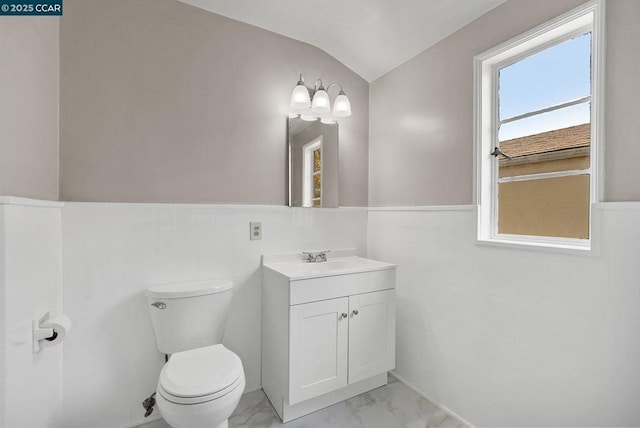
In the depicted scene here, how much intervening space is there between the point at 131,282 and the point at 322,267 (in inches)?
44.4

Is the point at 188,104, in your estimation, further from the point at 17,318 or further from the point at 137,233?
the point at 17,318

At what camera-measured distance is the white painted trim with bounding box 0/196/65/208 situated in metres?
0.97

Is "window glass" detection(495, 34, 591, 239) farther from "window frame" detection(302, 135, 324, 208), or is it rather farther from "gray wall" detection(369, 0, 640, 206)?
"window frame" detection(302, 135, 324, 208)

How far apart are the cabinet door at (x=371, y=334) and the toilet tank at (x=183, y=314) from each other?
81 centimetres

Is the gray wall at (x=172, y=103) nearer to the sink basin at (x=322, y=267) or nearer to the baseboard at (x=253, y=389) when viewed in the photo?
the sink basin at (x=322, y=267)

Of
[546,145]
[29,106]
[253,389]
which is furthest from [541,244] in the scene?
[29,106]

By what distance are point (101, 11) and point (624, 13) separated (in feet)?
7.91

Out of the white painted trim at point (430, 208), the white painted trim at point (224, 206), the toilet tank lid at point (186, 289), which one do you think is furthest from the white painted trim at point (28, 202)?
the white painted trim at point (430, 208)

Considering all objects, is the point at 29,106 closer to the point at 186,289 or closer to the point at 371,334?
the point at 186,289

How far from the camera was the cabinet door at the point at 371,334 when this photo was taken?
1.88m

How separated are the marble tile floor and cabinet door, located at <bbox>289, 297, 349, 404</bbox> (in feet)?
0.52

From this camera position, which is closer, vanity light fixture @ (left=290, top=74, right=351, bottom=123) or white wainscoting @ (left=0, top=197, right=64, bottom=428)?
white wainscoting @ (left=0, top=197, right=64, bottom=428)

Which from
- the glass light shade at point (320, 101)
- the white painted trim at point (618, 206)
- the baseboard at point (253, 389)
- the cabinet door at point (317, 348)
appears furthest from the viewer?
the glass light shade at point (320, 101)

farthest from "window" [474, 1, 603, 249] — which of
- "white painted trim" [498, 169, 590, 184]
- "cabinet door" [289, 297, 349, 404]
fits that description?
"cabinet door" [289, 297, 349, 404]
